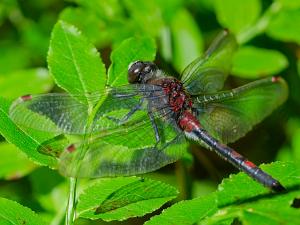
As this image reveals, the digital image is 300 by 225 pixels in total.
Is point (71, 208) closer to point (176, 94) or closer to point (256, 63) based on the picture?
point (176, 94)

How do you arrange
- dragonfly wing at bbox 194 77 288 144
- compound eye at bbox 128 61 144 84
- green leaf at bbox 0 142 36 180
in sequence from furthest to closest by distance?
green leaf at bbox 0 142 36 180 → dragonfly wing at bbox 194 77 288 144 → compound eye at bbox 128 61 144 84

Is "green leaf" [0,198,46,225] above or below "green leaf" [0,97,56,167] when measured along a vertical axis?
below

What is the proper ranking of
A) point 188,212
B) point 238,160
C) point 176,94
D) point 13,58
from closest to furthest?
point 188,212 < point 238,160 < point 176,94 < point 13,58

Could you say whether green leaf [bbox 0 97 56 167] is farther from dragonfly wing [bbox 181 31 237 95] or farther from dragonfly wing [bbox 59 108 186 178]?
dragonfly wing [bbox 181 31 237 95]

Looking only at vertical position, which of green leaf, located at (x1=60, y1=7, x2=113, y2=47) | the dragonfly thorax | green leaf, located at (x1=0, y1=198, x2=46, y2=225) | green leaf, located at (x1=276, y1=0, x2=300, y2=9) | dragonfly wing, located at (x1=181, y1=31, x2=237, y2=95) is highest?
green leaf, located at (x1=60, y1=7, x2=113, y2=47)

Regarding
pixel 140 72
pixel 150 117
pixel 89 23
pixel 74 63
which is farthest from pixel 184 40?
pixel 74 63

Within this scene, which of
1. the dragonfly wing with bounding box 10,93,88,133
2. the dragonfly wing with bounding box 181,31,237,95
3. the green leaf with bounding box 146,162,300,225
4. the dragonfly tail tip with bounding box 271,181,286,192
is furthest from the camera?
the dragonfly wing with bounding box 181,31,237,95

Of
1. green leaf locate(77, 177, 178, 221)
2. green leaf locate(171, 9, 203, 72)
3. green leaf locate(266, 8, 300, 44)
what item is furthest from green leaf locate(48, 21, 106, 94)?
green leaf locate(266, 8, 300, 44)

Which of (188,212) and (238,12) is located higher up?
(238,12)

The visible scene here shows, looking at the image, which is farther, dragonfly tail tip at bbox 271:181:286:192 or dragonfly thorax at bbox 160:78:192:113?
dragonfly thorax at bbox 160:78:192:113
